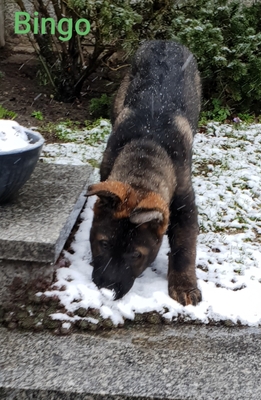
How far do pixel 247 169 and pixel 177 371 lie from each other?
3275 millimetres

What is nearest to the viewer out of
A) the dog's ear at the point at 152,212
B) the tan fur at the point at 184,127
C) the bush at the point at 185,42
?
the dog's ear at the point at 152,212

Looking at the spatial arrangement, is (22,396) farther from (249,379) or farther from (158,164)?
(158,164)

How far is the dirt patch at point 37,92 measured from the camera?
694cm

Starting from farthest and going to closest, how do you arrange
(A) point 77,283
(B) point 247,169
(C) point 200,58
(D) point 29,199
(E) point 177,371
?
1. (C) point 200,58
2. (B) point 247,169
3. (D) point 29,199
4. (A) point 77,283
5. (E) point 177,371

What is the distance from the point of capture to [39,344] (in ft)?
10.3

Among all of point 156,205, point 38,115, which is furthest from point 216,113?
point 156,205

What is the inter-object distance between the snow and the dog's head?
646 millimetres

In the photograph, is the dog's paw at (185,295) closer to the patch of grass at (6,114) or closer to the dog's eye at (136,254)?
the dog's eye at (136,254)

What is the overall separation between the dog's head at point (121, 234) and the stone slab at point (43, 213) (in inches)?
12.4

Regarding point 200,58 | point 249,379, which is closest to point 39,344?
point 249,379

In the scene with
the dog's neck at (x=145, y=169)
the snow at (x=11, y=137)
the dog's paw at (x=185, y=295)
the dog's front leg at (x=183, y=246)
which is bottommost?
the dog's paw at (x=185, y=295)

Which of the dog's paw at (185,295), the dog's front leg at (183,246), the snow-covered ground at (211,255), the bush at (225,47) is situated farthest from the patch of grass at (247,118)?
the dog's paw at (185,295)

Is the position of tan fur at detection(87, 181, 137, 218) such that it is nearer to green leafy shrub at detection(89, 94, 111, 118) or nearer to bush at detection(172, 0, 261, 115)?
green leafy shrub at detection(89, 94, 111, 118)

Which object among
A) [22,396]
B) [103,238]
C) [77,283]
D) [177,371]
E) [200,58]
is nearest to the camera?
[22,396]
